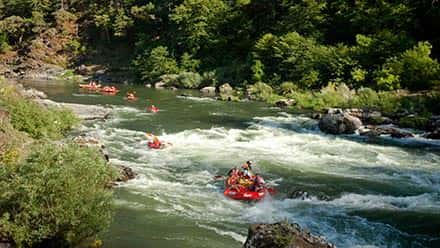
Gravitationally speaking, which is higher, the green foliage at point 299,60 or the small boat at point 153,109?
the green foliage at point 299,60

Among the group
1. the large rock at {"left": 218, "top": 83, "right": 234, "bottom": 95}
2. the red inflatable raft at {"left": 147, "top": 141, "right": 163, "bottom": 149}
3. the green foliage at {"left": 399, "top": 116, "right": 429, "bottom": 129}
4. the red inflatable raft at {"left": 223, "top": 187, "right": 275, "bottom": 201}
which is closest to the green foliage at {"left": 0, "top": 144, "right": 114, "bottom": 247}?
the red inflatable raft at {"left": 223, "top": 187, "right": 275, "bottom": 201}

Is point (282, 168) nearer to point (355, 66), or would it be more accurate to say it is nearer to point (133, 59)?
point (355, 66)

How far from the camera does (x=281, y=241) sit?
28.2 feet

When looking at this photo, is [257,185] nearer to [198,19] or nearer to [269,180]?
[269,180]

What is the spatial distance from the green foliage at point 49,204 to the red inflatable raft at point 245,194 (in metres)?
5.91

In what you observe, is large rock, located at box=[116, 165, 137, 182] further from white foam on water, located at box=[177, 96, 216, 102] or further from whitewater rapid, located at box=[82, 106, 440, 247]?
white foam on water, located at box=[177, 96, 216, 102]

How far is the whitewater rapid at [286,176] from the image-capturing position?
1343 centimetres

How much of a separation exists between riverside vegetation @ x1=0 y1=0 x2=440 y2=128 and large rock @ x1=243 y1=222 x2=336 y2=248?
2342 centimetres

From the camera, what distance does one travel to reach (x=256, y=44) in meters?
49.4

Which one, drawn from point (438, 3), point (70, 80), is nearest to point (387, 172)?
point (438, 3)

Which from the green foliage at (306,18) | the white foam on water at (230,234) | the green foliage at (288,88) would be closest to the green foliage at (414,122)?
the green foliage at (288,88)

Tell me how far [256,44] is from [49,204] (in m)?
41.3

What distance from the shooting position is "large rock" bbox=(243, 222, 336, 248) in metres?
8.62

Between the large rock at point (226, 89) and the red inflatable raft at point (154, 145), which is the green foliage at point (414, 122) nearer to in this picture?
the red inflatable raft at point (154, 145)
